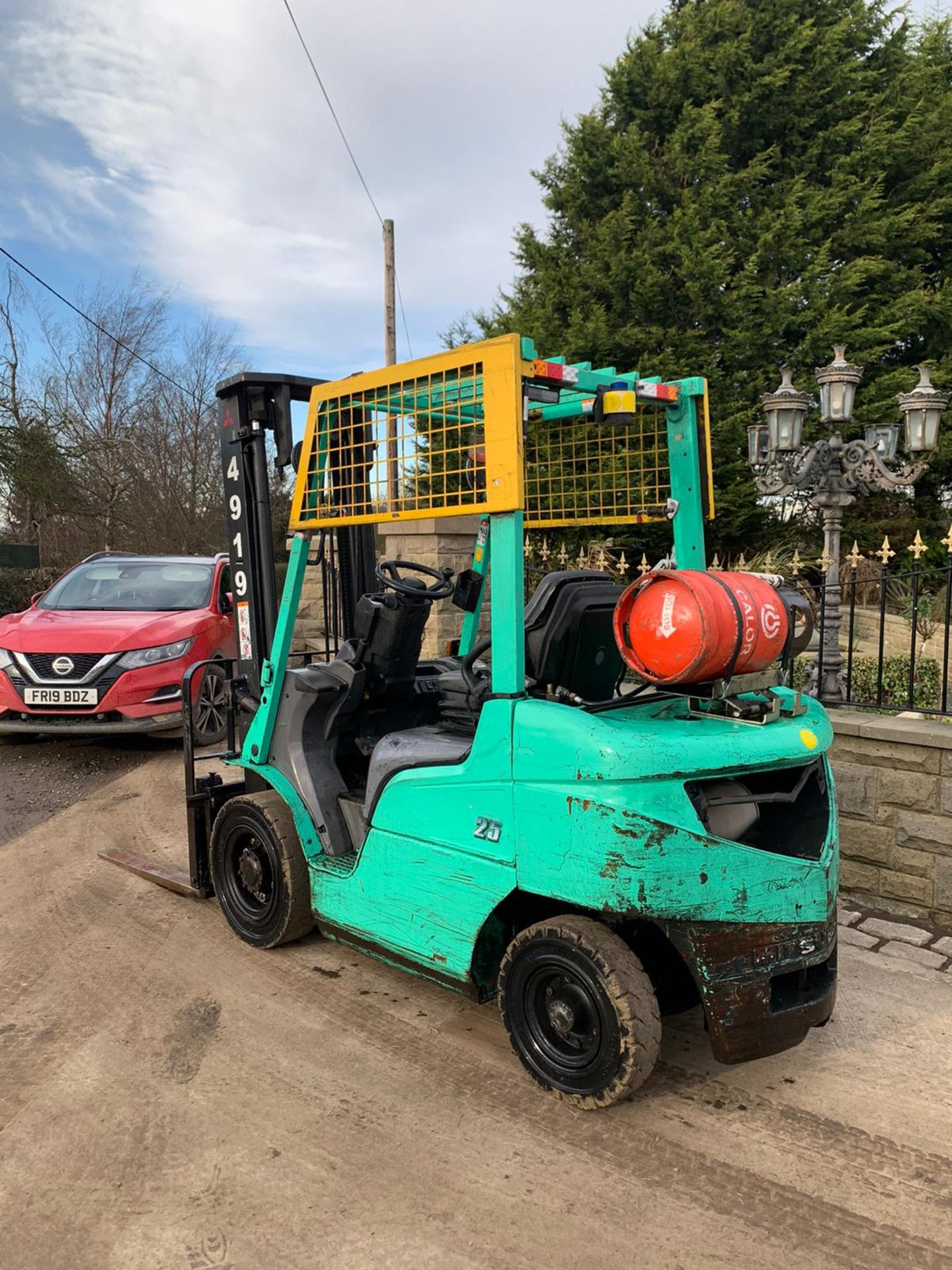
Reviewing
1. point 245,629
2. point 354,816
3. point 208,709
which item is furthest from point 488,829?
point 208,709

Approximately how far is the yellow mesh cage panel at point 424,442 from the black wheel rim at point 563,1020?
149 cm

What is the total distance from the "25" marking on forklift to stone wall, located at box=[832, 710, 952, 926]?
2.65 meters

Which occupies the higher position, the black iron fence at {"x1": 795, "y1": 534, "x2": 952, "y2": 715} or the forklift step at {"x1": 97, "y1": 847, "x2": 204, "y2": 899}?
the black iron fence at {"x1": 795, "y1": 534, "x2": 952, "y2": 715}

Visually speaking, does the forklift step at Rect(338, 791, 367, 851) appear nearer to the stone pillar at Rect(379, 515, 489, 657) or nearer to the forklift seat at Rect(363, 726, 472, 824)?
the forklift seat at Rect(363, 726, 472, 824)

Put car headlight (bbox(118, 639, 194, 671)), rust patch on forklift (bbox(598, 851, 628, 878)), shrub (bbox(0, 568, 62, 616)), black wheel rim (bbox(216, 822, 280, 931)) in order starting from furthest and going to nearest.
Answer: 1. shrub (bbox(0, 568, 62, 616))
2. car headlight (bbox(118, 639, 194, 671))
3. black wheel rim (bbox(216, 822, 280, 931))
4. rust patch on forklift (bbox(598, 851, 628, 878))

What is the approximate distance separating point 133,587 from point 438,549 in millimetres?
3298

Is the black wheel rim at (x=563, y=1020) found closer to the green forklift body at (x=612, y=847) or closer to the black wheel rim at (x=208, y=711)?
the green forklift body at (x=612, y=847)

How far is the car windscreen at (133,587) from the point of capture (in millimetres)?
8477

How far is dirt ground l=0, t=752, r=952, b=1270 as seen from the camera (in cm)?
230

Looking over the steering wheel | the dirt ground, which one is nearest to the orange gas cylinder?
the steering wheel

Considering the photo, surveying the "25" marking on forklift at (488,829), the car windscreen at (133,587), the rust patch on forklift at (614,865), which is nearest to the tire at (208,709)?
the car windscreen at (133,587)

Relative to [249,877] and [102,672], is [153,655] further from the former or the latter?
[249,877]

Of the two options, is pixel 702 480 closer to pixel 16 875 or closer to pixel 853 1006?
pixel 853 1006

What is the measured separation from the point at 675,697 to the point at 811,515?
12.3 m
